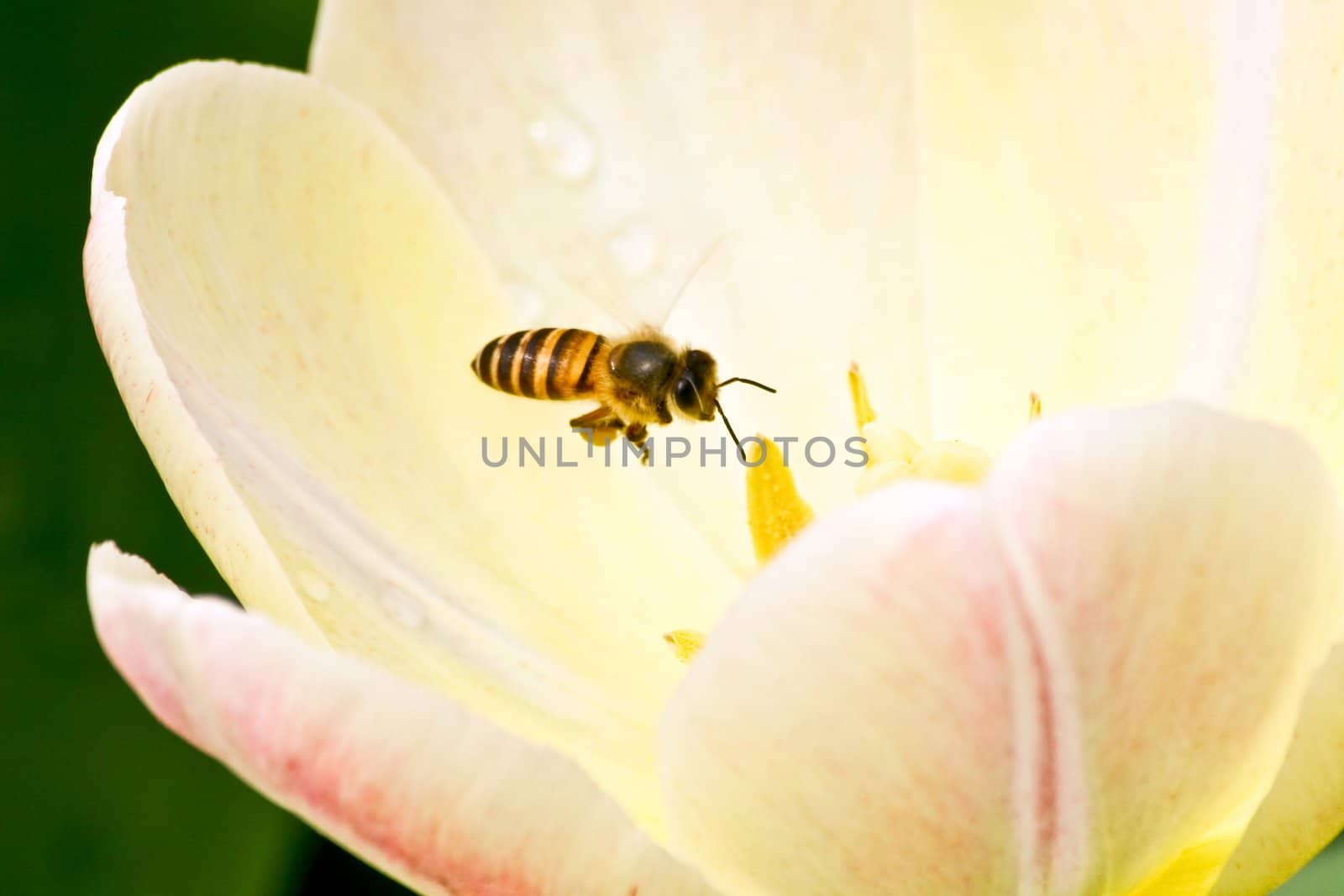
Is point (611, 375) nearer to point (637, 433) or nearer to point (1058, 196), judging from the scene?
point (637, 433)

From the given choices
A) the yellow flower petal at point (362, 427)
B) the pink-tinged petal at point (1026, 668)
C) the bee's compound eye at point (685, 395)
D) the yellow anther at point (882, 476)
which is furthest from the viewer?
the bee's compound eye at point (685, 395)

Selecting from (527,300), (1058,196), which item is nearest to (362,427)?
(527,300)

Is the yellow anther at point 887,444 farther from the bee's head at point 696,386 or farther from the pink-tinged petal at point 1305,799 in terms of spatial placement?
the pink-tinged petal at point 1305,799

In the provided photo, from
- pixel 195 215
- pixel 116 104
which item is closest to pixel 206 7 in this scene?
pixel 116 104

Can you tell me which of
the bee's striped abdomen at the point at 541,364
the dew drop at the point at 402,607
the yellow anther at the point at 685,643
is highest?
the bee's striped abdomen at the point at 541,364

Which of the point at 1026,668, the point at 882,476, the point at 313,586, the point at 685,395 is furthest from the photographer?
the point at 685,395

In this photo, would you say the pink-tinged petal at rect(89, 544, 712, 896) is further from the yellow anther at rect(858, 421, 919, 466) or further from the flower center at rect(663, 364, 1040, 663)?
the yellow anther at rect(858, 421, 919, 466)

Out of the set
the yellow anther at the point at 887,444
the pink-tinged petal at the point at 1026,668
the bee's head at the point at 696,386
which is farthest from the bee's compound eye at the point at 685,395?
A: the pink-tinged petal at the point at 1026,668

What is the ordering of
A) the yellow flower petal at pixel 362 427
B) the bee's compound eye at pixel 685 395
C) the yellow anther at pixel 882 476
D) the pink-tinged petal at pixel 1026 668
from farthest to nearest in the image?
1. the bee's compound eye at pixel 685 395
2. the yellow anther at pixel 882 476
3. the yellow flower petal at pixel 362 427
4. the pink-tinged petal at pixel 1026 668
